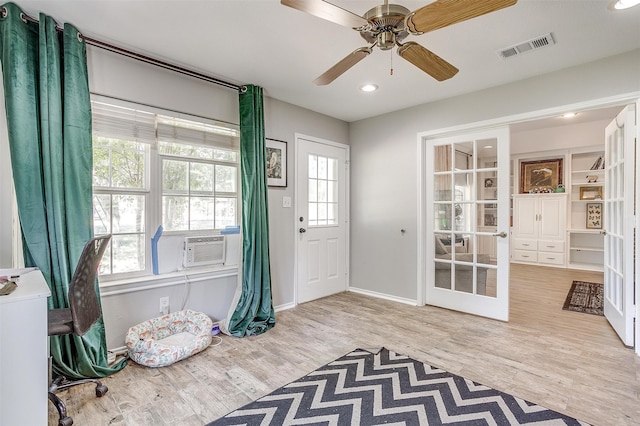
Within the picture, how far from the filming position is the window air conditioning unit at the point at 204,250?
2932 millimetres

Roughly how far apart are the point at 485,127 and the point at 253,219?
261 cm

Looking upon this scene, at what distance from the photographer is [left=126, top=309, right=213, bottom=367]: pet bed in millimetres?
2342

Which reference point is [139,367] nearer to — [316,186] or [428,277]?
[316,186]

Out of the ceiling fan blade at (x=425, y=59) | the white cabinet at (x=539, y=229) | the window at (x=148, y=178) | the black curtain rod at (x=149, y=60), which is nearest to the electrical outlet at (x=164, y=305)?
the window at (x=148, y=178)

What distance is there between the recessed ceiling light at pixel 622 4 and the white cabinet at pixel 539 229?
4.83 metres

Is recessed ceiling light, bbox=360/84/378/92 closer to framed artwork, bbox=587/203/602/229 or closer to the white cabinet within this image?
the white cabinet

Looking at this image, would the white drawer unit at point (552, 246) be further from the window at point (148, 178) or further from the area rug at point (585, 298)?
the window at point (148, 178)

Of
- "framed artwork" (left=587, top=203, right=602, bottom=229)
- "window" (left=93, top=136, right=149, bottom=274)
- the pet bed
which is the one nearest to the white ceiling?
"window" (left=93, top=136, right=149, bottom=274)

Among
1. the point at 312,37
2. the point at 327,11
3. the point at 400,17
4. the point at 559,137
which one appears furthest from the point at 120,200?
the point at 559,137

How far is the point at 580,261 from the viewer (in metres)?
5.95

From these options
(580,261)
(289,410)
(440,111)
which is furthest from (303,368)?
(580,261)

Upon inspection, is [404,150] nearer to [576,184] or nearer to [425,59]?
[425,59]

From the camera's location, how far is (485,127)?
3.38 metres

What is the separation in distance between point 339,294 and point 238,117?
2618mm
